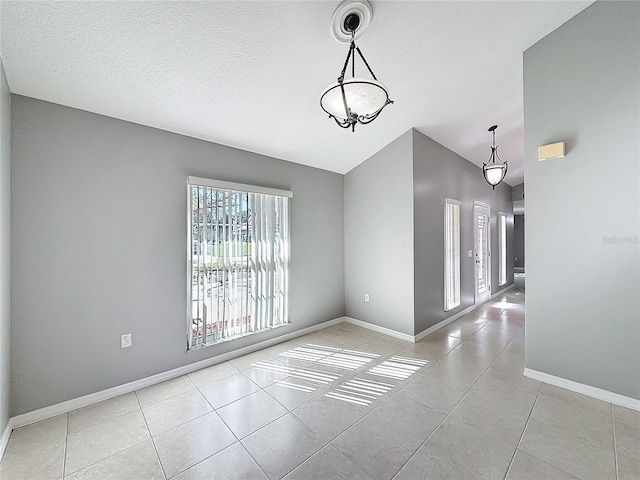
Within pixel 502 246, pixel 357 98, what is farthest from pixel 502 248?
pixel 357 98

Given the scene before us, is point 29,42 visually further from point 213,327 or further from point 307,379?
point 307,379

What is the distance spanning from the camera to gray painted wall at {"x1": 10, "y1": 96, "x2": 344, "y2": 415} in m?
2.02

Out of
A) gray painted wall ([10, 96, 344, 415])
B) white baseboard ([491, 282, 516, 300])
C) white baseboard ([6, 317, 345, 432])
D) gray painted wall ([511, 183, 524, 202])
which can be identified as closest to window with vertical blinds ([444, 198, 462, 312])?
white baseboard ([491, 282, 516, 300])

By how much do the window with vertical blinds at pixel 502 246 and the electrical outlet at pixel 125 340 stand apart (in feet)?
24.2

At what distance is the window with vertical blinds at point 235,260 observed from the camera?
282 cm

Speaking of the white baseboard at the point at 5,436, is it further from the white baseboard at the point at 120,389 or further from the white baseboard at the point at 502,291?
the white baseboard at the point at 502,291

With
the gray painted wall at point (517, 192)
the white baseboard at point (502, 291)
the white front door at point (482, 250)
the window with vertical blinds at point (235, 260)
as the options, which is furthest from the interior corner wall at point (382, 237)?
the gray painted wall at point (517, 192)

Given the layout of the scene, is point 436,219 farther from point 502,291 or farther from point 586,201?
point 502,291

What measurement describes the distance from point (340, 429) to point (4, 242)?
8.71 feet

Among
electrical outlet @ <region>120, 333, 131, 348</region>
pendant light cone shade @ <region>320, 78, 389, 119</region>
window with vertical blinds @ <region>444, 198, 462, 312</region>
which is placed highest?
pendant light cone shade @ <region>320, 78, 389, 119</region>

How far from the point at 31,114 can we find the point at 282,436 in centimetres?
304

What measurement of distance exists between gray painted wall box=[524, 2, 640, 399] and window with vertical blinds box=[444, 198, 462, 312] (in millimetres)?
1578

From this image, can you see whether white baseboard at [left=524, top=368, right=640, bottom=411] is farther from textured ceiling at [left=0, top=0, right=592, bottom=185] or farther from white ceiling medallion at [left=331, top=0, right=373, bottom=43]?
white ceiling medallion at [left=331, top=0, right=373, bottom=43]

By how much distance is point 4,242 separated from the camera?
181cm
